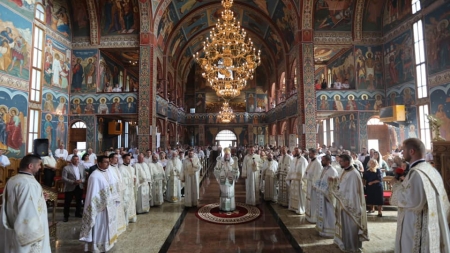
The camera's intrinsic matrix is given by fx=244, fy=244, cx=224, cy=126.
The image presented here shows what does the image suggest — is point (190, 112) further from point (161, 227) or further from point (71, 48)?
point (161, 227)

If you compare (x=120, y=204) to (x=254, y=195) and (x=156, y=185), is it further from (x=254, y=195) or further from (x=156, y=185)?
(x=254, y=195)

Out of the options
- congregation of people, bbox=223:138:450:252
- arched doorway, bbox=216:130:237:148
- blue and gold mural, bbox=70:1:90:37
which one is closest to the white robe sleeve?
congregation of people, bbox=223:138:450:252

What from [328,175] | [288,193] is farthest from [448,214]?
[288,193]

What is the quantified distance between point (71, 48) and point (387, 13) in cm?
1791

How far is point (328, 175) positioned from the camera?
5270 mm

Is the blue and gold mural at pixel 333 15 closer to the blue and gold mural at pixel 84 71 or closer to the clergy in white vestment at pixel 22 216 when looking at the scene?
the blue and gold mural at pixel 84 71

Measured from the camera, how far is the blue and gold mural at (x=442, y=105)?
916 cm

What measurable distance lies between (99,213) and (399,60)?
1464 centimetres

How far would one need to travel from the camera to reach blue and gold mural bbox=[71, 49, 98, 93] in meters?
14.1

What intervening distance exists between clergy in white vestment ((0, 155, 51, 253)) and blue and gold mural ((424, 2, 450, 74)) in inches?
507

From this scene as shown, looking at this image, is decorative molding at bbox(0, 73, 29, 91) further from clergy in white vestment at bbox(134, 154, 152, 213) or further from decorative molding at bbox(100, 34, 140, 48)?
clergy in white vestment at bbox(134, 154, 152, 213)

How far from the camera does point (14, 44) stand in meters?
9.52

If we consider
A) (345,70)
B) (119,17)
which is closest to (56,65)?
(119,17)

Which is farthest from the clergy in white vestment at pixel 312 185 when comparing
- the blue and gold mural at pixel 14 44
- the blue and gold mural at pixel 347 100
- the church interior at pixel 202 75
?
the blue and gold mural at pixel 14 44
